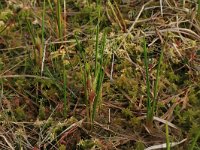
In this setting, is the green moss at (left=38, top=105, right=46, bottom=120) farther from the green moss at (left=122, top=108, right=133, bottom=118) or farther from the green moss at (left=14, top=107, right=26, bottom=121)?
the green moss at (left=122, top=108, right=133, bottom=118)

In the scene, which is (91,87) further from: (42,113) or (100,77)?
(42,113)

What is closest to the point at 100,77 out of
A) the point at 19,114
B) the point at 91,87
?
the point at 91,87

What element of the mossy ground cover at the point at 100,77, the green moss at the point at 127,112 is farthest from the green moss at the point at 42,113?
the green moss at the point at 127,112

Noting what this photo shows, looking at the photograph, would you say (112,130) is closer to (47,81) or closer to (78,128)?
(78,128)

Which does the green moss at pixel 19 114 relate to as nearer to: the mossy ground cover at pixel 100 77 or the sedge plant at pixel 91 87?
the mossy ground cover at pixel 100 77

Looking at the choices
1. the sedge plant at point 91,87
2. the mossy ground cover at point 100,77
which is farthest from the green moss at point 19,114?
the sedge plant at point 91,87

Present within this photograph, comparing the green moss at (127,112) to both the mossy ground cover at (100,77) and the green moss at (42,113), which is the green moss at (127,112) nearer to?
the mossy ground cover at (100,77)

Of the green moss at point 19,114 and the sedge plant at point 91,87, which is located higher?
the sedge plant at point 91,87

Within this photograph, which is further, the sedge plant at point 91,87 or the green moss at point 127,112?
the green moss at point 127,112

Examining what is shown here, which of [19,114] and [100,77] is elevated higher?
[100,77]
